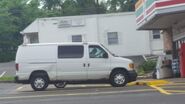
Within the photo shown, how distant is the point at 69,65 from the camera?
24547 millimetres

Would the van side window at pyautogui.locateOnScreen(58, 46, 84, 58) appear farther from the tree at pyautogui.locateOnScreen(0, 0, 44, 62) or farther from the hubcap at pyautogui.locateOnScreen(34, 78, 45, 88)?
the tree at pyautogui.locateOnScreen(0, 0, 44, 62)

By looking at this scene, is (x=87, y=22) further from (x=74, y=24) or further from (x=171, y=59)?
(x=171, y=59)

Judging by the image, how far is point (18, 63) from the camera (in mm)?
24562

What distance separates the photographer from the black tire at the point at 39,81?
24.7 metres

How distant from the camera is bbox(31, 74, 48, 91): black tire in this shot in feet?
81.0

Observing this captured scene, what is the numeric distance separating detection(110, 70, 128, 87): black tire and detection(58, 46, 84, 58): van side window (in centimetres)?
159

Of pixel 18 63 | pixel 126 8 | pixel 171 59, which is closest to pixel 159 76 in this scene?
pixel 171 59

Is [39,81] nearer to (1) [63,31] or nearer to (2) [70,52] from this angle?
(2) [70,52]

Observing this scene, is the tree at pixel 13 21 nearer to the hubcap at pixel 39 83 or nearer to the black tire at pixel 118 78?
the hubcap at pixel 39 83

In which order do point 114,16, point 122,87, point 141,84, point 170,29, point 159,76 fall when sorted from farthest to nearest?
point 114,16 < point 170,29 < point 159,76 < point 141,84 < point 122,87

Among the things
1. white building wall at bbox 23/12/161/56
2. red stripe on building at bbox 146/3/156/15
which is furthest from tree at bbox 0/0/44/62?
red stripe on building at bbox 146/3/156/15

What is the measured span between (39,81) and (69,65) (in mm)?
1443

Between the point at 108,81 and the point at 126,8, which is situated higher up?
the point at 126,8

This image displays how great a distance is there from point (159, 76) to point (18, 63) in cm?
945
